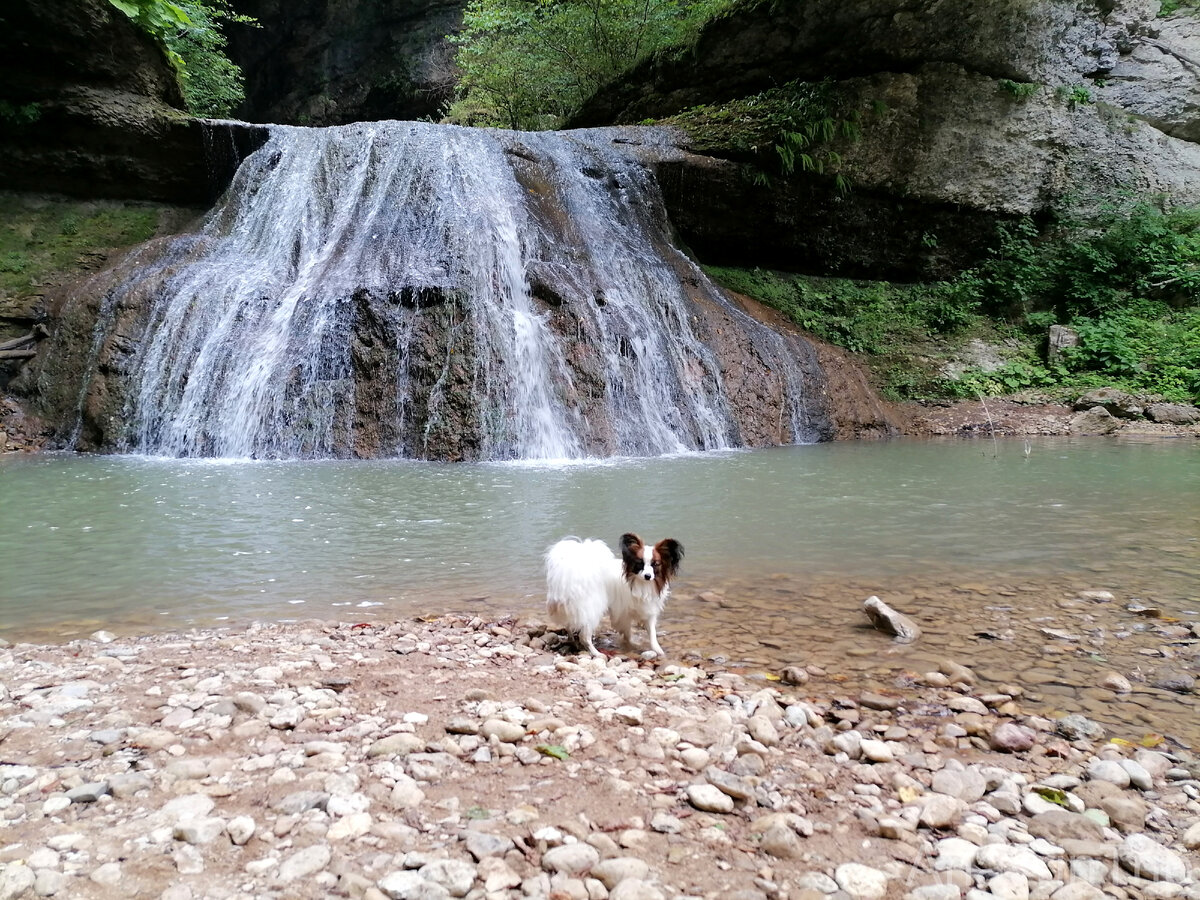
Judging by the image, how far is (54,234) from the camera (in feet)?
48.3

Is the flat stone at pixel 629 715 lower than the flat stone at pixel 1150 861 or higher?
lower

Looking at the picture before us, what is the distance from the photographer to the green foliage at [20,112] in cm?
1410

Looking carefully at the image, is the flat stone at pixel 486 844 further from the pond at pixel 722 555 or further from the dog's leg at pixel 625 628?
the dog's leg at pixel 625 628

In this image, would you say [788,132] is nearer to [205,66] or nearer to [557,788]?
[557,788]

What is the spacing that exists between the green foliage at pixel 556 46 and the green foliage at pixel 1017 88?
621 cm

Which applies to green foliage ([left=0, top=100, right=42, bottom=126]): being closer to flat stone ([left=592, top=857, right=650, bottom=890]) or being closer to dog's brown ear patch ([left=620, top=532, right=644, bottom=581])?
dog's brown ear patch ([left=620, top=532, right=644, bottom=581])

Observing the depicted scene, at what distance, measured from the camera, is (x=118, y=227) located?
15.2 meters

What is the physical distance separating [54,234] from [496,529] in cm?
1386

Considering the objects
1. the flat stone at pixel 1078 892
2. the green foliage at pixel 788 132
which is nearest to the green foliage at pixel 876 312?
the green foliage at pixel 788 132

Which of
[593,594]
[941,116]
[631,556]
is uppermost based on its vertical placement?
[941,116]

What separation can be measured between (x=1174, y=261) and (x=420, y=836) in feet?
64.2

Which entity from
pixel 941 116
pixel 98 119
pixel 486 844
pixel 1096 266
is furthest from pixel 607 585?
pixel 1096 266

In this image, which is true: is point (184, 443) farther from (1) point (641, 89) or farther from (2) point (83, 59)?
(1) point (641, 89)

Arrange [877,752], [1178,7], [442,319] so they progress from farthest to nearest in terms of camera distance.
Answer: [1178,7], [442,319], [877,752]
